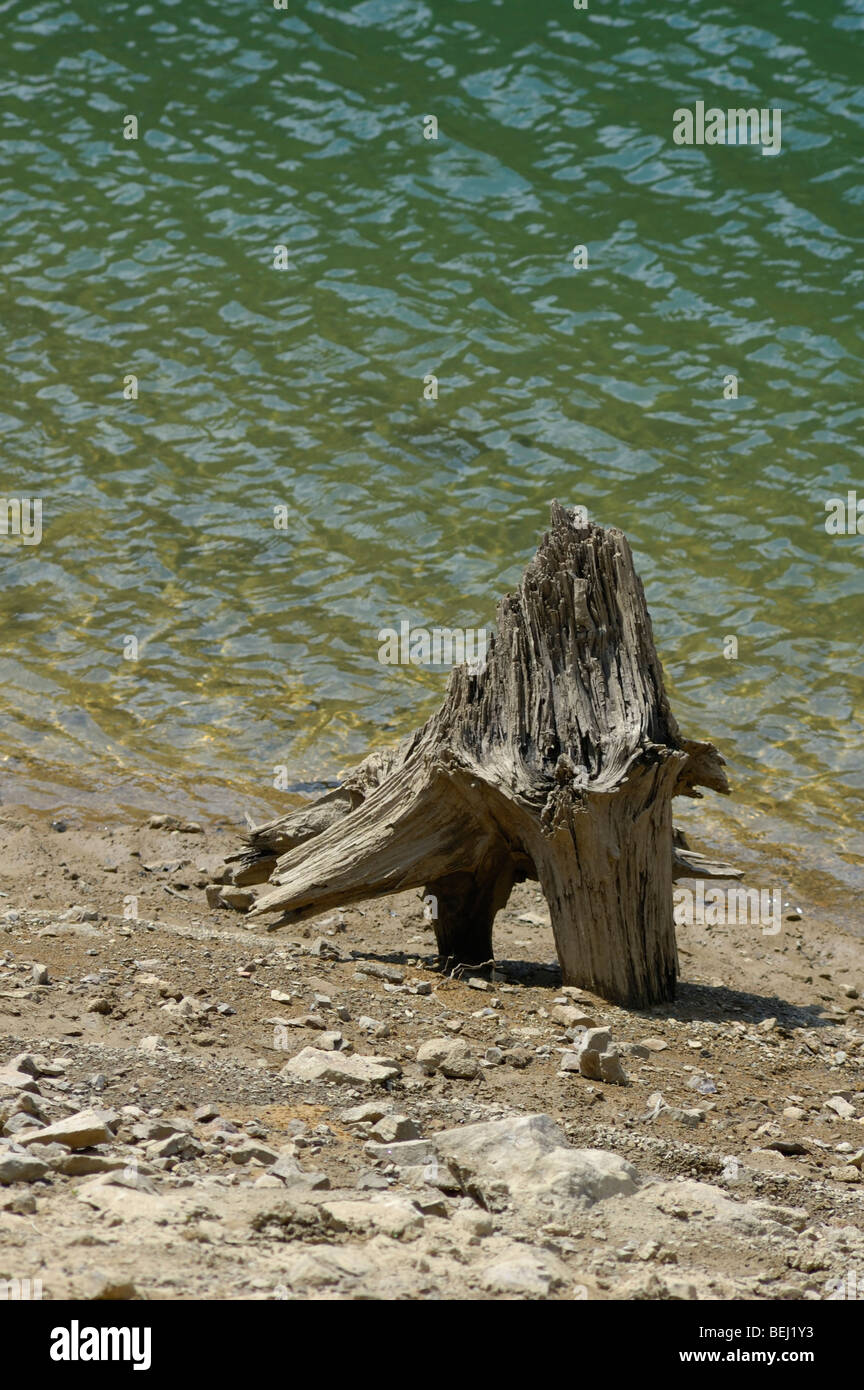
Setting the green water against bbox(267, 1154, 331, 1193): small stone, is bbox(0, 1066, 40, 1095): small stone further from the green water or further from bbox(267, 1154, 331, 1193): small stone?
the green water

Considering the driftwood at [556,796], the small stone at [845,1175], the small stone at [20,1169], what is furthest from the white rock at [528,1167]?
the driftwood at [556,796]

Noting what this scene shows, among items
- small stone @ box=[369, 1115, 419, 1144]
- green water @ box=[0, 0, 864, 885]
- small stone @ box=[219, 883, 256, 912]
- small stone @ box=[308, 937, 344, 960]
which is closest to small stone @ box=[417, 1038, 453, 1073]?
small stone @ box=[369, 1115, 419, 1144]

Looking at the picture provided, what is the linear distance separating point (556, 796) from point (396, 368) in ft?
28.9

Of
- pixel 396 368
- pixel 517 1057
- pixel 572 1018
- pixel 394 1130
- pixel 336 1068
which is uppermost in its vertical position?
pixel 396 368

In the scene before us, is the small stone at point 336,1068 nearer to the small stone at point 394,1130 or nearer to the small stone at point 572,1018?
the small stone at point 394,1130

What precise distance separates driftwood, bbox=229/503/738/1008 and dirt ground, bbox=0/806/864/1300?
287 mm

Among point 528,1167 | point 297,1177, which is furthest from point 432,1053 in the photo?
point 297,1177

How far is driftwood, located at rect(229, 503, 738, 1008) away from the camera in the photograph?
19.5 ft

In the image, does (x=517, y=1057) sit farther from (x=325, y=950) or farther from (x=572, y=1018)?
(x=325, y=950)

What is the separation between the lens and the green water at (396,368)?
9672mm

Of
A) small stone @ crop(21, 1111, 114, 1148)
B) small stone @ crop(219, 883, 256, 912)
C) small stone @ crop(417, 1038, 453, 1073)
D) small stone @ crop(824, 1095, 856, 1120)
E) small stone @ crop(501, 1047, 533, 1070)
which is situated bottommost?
small stone @ crop(219, 883, 256, 912)

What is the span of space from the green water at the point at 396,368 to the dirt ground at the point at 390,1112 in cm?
193

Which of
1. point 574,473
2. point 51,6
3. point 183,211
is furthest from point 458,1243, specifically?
point 51,6

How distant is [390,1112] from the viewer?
4426 mm
